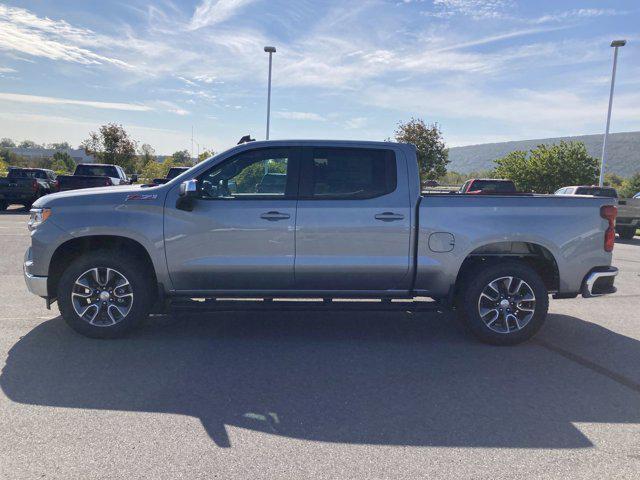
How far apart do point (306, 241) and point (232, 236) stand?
74 cm

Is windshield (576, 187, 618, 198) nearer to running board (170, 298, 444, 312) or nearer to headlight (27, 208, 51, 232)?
running board (170, 298, 444, 312)

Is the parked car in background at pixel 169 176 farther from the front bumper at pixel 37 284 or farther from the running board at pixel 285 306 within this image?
the running board at pixel 285 306

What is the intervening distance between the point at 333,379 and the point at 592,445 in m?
1.96

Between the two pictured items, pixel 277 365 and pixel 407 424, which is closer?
pixel 407 424

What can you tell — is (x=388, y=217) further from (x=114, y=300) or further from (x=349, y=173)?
(x=114, y=300)

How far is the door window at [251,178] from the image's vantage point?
5340 millimetres

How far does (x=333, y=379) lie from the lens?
4.43 meters

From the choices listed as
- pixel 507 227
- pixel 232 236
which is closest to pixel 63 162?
pixel 232 236

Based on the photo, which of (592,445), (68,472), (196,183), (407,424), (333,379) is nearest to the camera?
(68,472)

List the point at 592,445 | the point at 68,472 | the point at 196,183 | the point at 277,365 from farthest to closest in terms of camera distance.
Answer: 1. the point at 196,183
2. the point at 277,365
3. the point at 592,445
4. the point at 68,472

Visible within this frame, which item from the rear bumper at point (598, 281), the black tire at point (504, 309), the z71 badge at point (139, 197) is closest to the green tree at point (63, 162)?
the z71 badge at point (139, 197)

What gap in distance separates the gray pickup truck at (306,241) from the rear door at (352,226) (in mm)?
11

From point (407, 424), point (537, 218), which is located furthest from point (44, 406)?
point (537, 218)

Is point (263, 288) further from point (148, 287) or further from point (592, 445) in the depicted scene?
point (592, 445)
